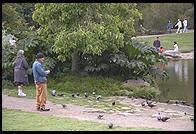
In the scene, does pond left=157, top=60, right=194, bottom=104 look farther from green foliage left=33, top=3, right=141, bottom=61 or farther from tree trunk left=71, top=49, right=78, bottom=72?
tree trunk left=71, top=49, right=78, bottom=72

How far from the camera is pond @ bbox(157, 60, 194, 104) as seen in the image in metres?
13.0

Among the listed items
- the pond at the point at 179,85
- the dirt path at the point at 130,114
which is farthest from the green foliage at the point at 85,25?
the pond at the point at 179,85

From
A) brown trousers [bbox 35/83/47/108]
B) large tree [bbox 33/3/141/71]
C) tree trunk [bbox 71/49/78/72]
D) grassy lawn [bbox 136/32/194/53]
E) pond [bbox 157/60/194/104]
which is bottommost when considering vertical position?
pond [bbox 157/60/194/104]

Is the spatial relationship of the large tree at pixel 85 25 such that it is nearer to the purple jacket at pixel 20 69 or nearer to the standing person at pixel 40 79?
the purple jacket at pixel 20 69

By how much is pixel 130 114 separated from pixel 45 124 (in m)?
2.70

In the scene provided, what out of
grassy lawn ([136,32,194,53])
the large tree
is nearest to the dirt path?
the large tree

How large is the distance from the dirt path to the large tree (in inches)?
78.6

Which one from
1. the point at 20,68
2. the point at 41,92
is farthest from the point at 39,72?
the point at 20,68

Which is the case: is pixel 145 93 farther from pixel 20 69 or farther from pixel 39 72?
pixel 39 72

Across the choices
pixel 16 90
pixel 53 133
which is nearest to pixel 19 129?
pixel 53 133

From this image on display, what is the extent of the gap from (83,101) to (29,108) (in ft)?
6.11

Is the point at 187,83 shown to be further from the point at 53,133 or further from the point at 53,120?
the point at 53,133

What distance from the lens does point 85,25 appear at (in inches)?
486

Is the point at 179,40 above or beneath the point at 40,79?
above
